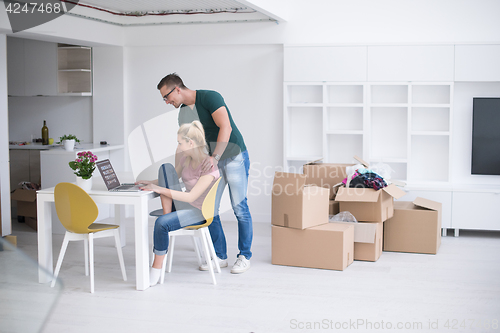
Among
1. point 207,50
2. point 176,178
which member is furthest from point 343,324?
point 207,50

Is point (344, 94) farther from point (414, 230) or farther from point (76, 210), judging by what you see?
point (76, 210)

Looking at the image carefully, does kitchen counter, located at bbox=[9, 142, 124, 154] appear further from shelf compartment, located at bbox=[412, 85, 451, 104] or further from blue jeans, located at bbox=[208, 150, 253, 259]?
shelf compartment, located at bbox=[412, 85, 451, 104]

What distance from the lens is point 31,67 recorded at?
616 centimetres

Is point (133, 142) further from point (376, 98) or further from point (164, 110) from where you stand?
point (376, 98)

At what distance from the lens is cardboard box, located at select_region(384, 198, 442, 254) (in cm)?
425

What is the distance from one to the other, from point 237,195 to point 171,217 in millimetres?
573

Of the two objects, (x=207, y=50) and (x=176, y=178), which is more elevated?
(x=207, y=50)

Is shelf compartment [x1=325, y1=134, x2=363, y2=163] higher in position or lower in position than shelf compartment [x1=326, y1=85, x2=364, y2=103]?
lower

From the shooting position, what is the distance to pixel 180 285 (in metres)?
3.47

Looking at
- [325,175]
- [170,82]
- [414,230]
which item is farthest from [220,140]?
[414,230]

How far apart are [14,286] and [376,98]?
14.8ft

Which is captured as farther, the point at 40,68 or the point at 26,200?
the point at 40,68

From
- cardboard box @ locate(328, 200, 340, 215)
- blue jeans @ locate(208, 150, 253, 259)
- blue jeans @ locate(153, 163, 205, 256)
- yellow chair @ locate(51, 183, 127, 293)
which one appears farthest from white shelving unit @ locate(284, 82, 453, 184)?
yellow chair @ locate(51, 183, 127, 293)

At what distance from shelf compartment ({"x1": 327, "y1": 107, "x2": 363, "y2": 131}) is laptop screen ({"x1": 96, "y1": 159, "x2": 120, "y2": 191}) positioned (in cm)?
267
